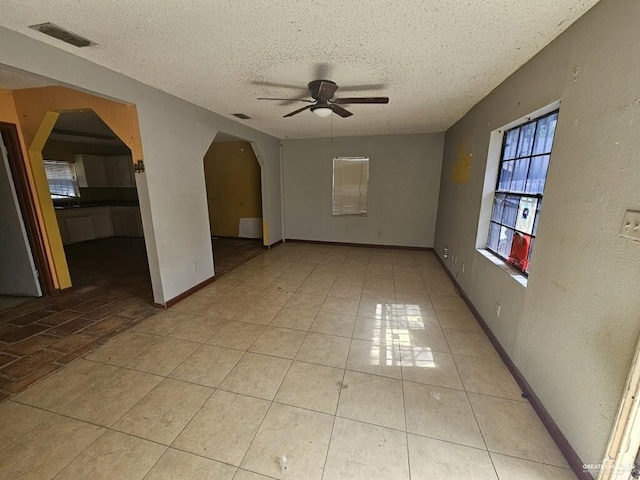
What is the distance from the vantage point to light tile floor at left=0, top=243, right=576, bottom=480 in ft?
4.54

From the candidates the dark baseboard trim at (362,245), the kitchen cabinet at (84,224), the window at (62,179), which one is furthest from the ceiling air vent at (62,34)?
the window at (62,179)

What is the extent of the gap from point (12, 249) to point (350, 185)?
Result: 536 cm

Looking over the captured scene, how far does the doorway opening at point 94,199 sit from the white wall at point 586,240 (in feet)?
16.2

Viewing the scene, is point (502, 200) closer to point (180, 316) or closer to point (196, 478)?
point (196, 478)

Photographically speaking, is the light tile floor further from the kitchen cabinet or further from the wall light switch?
the kitchen cabinet

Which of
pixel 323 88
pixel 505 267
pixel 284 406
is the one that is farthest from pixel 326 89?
pixel 284 406

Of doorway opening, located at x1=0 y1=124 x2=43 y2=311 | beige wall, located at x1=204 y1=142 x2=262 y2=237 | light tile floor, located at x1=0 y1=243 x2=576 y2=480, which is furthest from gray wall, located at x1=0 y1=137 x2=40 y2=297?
beige wall, located at x1=204 y1=142 x2=262 y2=237

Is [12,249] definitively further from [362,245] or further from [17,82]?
[362,245]

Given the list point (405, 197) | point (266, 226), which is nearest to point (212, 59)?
point (266, 226)

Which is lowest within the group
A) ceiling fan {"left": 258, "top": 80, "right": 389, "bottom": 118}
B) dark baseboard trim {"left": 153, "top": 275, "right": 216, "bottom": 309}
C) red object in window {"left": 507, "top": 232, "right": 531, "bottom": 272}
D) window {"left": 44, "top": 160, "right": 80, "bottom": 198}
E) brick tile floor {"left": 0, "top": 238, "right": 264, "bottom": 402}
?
brick tile floor {"left": 0, "top": 238, "right": 264, "bottom": 402}

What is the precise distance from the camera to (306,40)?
1806 millimetres

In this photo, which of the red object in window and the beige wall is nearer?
the red object in window

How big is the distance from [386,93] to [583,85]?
1.78 m

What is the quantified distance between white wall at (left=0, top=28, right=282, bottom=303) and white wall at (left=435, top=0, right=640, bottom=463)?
11.5 feet
